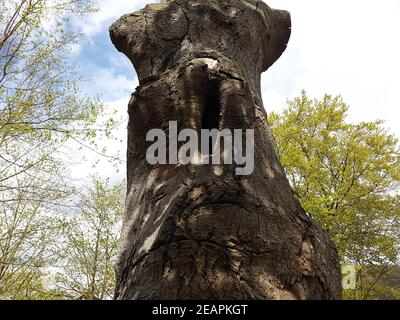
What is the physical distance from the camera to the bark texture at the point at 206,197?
1.74m

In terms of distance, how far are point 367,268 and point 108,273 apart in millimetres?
8671

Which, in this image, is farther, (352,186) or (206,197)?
(352,186)

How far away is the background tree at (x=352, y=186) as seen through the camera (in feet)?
35.7

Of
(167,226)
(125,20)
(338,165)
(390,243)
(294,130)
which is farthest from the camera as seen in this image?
(294,130)

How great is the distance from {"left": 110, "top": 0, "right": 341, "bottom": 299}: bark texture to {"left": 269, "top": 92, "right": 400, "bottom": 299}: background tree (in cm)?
845

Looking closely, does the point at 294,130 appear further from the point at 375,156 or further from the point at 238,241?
the point at 238,241

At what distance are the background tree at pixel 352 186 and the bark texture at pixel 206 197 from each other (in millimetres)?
8452

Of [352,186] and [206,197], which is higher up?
[352,186]

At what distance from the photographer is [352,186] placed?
37.7ft

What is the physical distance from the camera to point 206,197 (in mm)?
1911

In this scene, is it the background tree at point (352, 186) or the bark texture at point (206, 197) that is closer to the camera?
the bark texture at point (206, 197)

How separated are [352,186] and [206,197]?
10.7m
